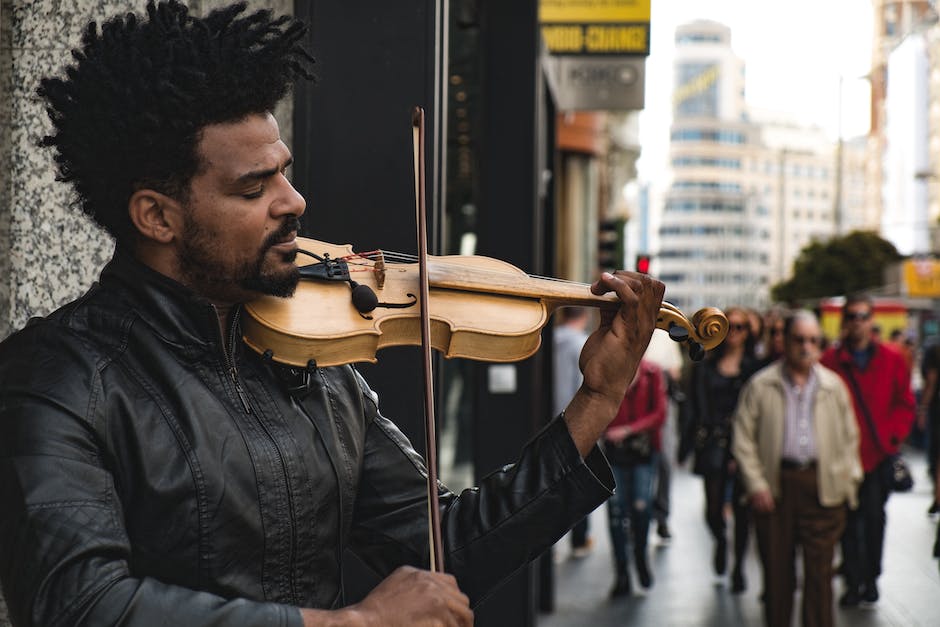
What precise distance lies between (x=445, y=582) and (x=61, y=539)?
560 mm

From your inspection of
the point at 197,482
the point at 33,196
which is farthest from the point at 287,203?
the point at 33,196

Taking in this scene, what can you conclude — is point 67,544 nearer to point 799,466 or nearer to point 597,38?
point 799,466

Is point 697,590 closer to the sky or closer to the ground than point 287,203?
closer to the ground

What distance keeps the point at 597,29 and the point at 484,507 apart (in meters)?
7.55

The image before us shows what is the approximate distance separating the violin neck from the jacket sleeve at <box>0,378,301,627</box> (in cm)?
90

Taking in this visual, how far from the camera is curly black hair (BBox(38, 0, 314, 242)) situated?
2.04 m

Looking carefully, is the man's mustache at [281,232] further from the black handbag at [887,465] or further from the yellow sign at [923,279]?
the yellow sign at [923,279]

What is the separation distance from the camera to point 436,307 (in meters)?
2.53

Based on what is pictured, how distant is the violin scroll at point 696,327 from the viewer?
2.58m

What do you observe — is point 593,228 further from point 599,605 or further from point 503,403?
point 503,403

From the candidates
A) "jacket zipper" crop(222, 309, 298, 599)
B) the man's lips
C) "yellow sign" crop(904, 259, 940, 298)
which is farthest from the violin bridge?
"yellow sign" crop(904, 259, 940, 298)

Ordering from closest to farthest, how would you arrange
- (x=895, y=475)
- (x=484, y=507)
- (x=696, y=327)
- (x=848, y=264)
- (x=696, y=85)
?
1. (x=484, y=507)
2. (x=696, y=327)
3. (x=895, y=475)
4. (x=848, y=264)
5. (x=696, y=85)

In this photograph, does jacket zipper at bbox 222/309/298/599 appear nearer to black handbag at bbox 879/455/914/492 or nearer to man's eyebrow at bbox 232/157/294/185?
man's eyebrow at bbox 232/157/294/185

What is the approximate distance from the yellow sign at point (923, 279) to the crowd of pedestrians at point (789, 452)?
2904cm
